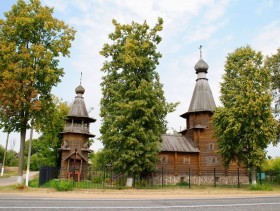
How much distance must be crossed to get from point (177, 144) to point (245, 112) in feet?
41.5

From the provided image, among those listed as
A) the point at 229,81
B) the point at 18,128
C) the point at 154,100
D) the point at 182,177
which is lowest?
the point at 182,177

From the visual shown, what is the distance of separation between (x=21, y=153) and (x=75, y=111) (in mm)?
14411

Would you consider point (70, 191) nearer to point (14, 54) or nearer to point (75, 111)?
point (14, 54)

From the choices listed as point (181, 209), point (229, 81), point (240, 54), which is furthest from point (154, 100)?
point (181, 209)

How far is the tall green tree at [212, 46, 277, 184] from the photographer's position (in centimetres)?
2317

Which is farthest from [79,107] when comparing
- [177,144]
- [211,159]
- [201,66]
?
[211,159]

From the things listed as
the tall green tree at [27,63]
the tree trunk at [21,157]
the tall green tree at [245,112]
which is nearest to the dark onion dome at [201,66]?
the tall green tree at [245,112]

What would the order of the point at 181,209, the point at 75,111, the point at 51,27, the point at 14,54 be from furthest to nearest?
1. the point at 75,111
2. the point at 51,27
3. the point at 14,54
4. the point at 181,209

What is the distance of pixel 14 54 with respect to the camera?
20.6m

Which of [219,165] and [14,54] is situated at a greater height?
[14,54]

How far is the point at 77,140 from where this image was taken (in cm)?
3447

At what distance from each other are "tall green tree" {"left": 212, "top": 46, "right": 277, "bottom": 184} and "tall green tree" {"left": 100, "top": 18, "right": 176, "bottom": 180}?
5938 millimetres

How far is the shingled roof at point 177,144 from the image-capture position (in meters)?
33.2

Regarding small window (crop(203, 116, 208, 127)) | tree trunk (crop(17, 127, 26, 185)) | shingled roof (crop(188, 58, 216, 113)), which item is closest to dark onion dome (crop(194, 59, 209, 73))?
shingled roof (crop(188, 58, 216, 113))
